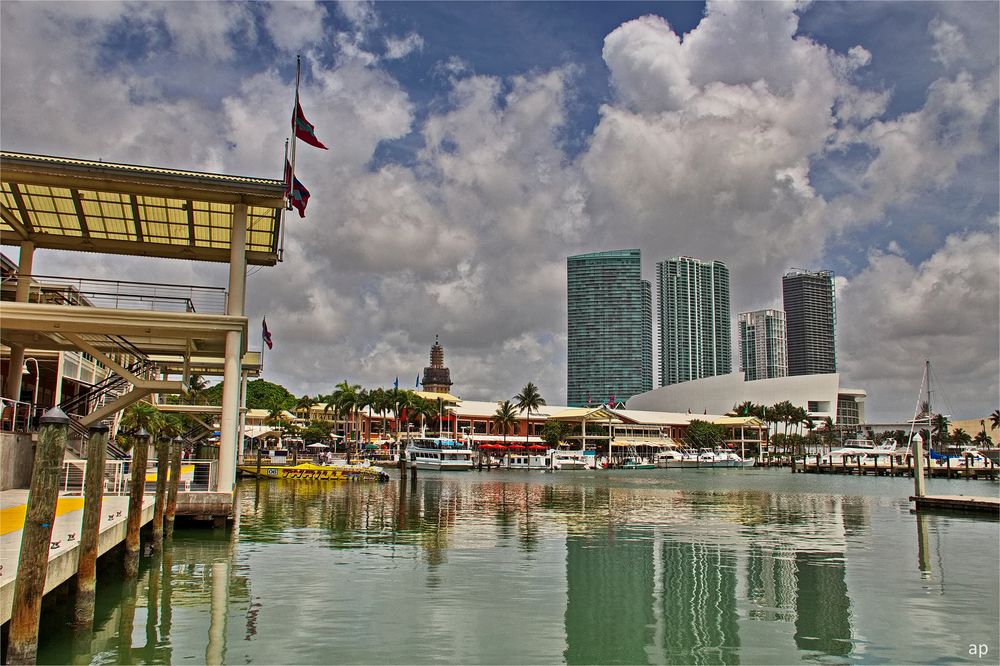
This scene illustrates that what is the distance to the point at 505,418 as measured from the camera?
13338 centimetres

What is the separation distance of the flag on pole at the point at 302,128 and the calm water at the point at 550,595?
1430 cm

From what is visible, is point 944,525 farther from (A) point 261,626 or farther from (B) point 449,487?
(B) point 449,487

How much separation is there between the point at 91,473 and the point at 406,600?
282 inches

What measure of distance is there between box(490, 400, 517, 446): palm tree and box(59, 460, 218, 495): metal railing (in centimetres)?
9851

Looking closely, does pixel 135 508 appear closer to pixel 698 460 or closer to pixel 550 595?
pixel 550 595

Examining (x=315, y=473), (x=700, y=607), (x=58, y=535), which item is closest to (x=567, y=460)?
(x=315, y=473)

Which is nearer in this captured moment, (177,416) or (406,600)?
(406,600)

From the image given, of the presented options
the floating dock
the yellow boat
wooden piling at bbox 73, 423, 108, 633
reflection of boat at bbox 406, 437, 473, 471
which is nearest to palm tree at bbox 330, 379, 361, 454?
reflection of boat at bbox 406, 437, 473, 471

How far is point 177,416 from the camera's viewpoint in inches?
2224

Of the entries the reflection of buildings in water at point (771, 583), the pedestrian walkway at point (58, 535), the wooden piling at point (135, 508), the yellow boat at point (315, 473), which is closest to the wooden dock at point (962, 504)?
the reflection of buildings in water at point (771, 583)

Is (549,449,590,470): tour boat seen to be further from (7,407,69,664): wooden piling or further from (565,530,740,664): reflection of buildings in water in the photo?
(7,407,69,664): wooden piling

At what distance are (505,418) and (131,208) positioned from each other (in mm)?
107652

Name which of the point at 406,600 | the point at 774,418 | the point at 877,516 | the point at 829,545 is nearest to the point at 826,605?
the point at 406,600

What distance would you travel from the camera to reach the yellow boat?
67.9m
